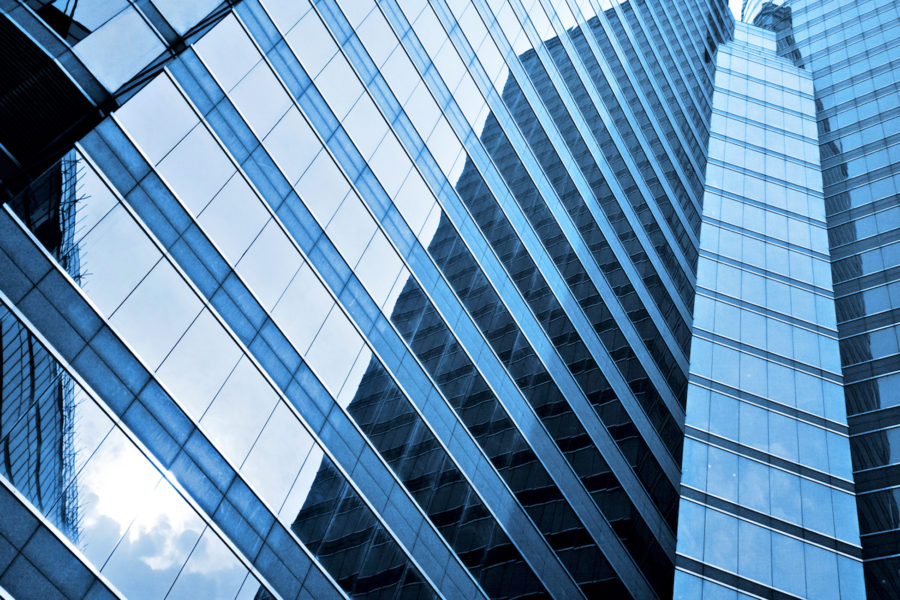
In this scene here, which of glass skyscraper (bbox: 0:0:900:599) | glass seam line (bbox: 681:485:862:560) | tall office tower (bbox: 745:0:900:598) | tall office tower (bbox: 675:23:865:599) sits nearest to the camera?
glass skyscraper (bbox: 0:0:900:599)

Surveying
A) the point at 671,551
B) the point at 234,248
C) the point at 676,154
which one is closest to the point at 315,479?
the point at 234,248

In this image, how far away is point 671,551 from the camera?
3153 centimetres

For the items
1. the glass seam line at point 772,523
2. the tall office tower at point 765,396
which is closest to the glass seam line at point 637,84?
the tall office tower at point 765,396

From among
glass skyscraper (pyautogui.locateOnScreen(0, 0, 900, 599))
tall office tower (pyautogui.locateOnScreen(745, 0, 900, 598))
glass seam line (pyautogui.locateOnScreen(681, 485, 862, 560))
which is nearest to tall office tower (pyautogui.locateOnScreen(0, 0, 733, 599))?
glass skyscraper (pyautogui.locateOnScreen(0, 0, 900, 599))

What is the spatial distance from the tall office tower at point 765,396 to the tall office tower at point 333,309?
3.82m

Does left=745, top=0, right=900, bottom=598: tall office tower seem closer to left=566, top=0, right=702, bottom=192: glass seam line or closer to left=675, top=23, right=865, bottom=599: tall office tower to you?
left=675, top=23, right=865, bottom=599: tall office tower

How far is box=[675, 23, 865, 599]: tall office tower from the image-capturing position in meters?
25.6

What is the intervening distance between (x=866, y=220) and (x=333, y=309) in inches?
1341

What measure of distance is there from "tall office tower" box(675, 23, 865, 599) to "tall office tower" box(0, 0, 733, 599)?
3.82m

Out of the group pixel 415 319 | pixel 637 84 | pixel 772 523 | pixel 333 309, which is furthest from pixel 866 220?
pixel 333 309

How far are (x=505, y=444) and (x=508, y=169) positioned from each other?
12014mm

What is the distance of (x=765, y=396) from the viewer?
1206 inches

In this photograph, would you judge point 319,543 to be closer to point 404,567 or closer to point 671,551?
point 404,567

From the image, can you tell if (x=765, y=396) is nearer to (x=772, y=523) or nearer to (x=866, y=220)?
(x=772, y=523)
